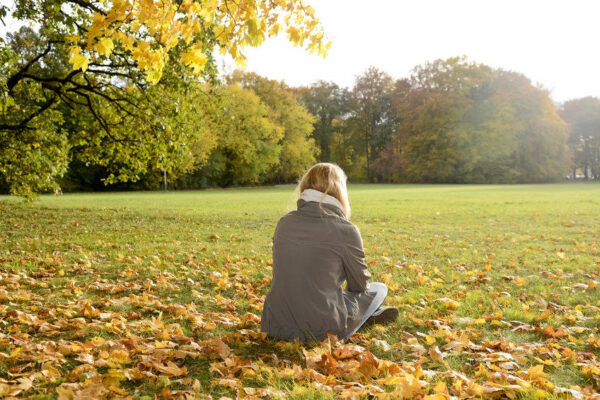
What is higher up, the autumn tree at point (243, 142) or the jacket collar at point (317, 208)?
the autumn tree at point (243, 142)

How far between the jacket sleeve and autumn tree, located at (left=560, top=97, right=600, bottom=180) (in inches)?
2805

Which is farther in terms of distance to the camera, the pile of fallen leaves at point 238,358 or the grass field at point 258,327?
the grass field at point 258,327

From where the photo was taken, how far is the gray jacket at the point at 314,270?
363cm

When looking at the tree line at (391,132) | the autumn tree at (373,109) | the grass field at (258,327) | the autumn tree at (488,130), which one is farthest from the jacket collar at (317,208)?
the autumn tree at (373,109)

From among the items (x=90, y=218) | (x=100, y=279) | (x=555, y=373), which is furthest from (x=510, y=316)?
(x=90, y=218)

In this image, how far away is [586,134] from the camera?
64.0m

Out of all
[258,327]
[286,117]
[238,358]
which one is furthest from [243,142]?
[238,358]

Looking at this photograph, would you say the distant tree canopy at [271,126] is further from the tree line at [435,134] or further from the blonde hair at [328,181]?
the blonde hair at [328,181]

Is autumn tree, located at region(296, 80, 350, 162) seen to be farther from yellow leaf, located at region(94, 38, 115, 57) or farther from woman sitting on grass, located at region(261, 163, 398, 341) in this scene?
woman sitting on grass, located at region(261, 163, 398, 341)

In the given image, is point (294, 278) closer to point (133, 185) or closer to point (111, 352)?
point (111, 352)

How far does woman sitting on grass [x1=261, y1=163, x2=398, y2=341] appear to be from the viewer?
11.9ft

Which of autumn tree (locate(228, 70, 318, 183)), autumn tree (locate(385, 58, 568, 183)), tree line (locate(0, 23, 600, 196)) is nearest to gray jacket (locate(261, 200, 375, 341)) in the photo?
tree line (locate(0, 23, 600, 196))

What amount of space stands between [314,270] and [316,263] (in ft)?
0.20

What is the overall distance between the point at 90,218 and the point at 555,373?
48.1ft
